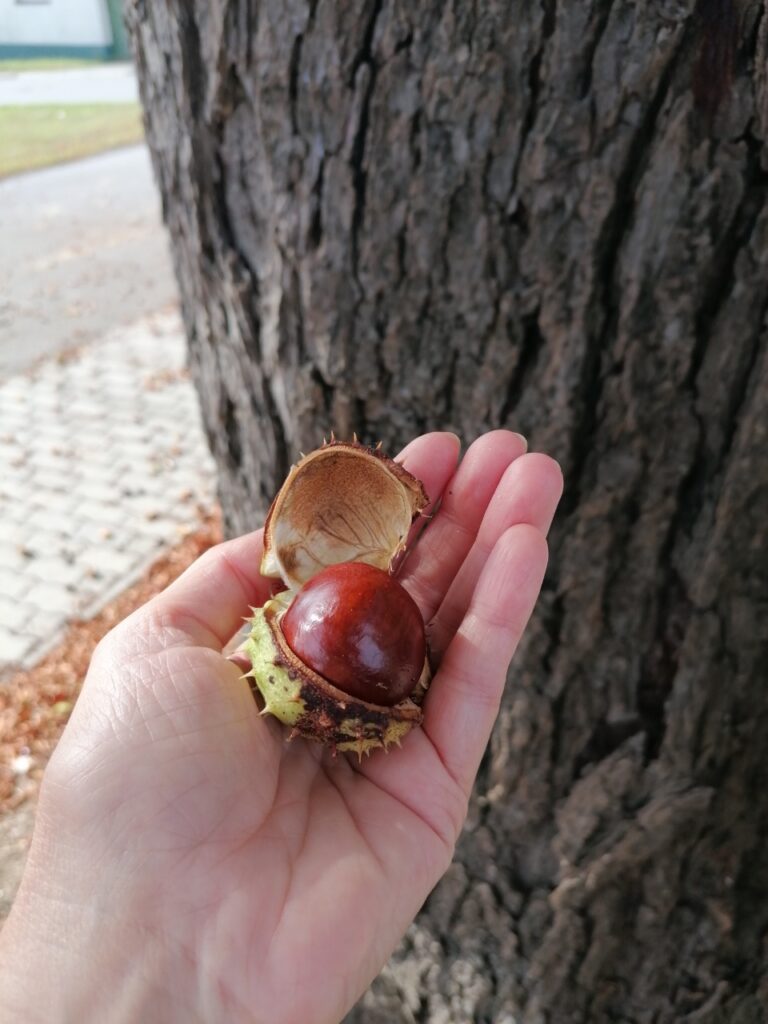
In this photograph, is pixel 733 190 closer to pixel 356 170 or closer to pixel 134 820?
pixel 356 170

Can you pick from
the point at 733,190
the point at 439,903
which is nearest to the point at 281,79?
the point at 733,190

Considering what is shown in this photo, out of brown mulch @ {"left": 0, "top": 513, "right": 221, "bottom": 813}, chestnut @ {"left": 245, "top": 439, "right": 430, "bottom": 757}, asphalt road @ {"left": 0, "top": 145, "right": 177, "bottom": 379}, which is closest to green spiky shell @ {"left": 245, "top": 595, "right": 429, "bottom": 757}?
chestnut @ {"left": 245, "top": 439, "right": 430, "bottom": 757}

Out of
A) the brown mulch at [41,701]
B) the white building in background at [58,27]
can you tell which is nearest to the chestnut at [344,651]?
the brown mulch at [41,701]

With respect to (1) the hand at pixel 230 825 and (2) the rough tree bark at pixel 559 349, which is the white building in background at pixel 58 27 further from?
(1) the hand at pixel 230 825

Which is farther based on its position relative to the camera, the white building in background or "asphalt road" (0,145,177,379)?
the white building in background

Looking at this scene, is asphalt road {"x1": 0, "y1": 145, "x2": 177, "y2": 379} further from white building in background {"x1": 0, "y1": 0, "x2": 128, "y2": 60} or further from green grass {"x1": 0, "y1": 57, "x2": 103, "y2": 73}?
green grass {"x1": 0, "y1": 57, "x2": 103, "y2": 73}
